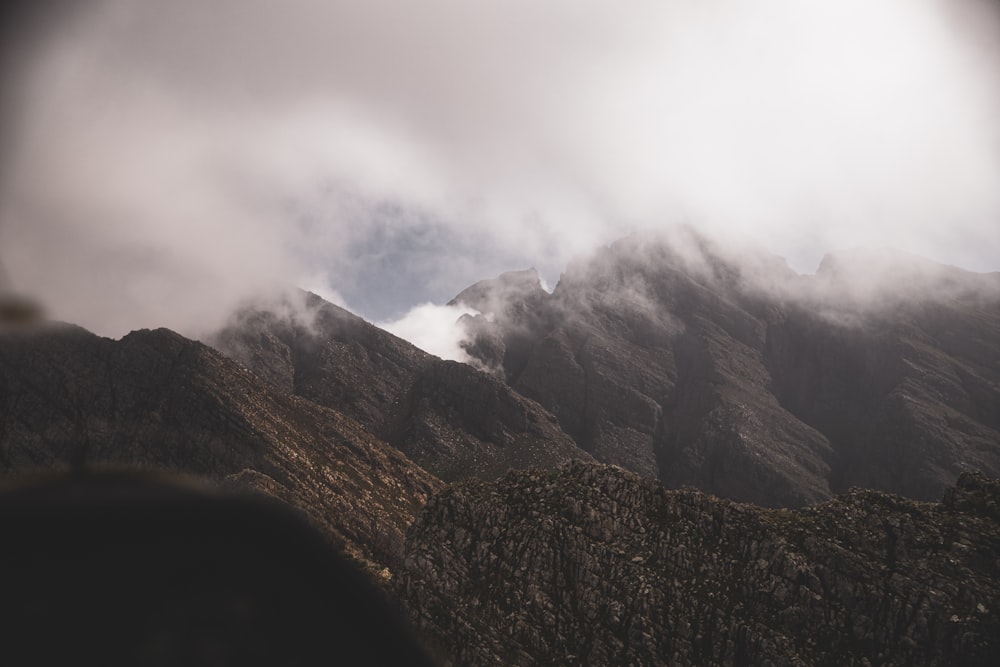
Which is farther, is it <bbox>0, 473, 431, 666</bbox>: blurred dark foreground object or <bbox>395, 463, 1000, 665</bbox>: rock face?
<bbox>395, 463, 1000, 665</bbox>: rock face

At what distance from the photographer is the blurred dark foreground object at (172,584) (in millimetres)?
3111

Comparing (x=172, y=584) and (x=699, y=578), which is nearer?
(x=172, y=584)

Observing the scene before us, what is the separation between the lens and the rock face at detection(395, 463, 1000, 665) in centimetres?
5212

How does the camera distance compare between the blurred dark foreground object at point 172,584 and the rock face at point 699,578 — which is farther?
the rock face at point 699,578

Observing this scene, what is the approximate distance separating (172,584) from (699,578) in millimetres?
63474

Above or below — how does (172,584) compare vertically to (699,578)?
below

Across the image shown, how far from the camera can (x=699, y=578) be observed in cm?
5906

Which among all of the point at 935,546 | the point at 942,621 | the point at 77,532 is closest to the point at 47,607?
the point at 77,532

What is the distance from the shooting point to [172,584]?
342 centimetres

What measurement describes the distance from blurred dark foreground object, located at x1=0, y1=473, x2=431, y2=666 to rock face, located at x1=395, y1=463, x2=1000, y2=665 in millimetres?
54077

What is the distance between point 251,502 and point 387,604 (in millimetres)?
1108

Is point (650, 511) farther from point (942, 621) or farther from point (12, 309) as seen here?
point (12, 309)

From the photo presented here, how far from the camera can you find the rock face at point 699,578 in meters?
52.1

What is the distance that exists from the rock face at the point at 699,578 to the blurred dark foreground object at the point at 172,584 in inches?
2129
